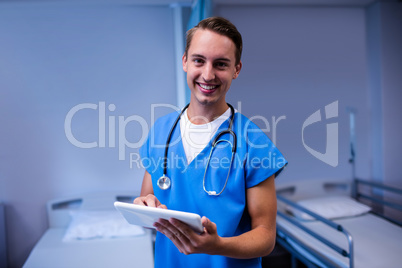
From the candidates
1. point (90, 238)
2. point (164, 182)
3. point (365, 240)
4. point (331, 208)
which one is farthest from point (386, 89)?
point (90, 238)

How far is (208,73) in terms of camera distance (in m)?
0.84

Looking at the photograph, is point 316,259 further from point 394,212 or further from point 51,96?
point 51,96

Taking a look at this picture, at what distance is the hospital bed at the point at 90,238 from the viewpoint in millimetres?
1764

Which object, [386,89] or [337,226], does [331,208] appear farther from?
[386,89]

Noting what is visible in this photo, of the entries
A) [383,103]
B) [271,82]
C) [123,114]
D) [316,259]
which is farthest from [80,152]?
[383,103]

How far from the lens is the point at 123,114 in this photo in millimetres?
2467

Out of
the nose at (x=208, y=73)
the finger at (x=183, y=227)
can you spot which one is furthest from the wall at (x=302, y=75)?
the finger at (x=183, y=227)

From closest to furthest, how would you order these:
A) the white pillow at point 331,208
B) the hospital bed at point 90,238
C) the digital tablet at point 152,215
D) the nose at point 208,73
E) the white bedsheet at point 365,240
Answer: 1. the digital tablet at point 152,215
2. the nose at point 208,73
3. the white bedsheet at point 365,240
4. the hospital bed at point 90,238
5. the white pillow at point 331,208

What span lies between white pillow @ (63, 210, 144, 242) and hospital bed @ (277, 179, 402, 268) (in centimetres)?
100

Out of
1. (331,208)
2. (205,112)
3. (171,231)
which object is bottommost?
(331,208)

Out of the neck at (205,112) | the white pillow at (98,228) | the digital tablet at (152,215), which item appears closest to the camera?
the digital tablet at (152,215)

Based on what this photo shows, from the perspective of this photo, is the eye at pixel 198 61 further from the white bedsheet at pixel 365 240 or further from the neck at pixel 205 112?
the white bedsheet at pixel 365 240

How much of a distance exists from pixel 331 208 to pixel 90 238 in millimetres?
1659

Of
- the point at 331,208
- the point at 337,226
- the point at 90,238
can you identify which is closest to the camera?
the point at 337,226
